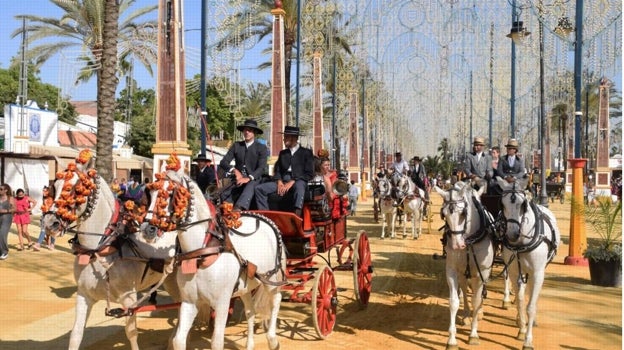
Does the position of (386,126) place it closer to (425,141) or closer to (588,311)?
(425,141)

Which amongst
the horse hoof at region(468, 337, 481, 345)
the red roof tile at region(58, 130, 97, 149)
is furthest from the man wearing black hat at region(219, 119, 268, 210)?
the red roof tile at region(58, 130, 97, 149)

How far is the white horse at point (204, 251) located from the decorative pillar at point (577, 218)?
9.30 metres

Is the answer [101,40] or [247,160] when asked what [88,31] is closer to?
[101,40]

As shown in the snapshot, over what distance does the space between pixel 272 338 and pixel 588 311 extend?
222 inches

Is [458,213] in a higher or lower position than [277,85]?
lower

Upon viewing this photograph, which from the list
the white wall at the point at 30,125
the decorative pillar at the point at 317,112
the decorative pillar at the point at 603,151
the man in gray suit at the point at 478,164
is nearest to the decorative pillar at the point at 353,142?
the decorative pillar at the point at 317,112

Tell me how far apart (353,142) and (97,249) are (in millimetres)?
33978

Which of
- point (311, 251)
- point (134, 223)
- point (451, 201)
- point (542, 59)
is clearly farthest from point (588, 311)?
point (542, 59)

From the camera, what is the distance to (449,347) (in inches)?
304

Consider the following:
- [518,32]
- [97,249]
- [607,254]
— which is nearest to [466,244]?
[97,249]

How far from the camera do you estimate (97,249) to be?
6.16m

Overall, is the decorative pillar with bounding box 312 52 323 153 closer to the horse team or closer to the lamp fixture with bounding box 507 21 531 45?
the lamp fixture with bounding box 507 21 531 45

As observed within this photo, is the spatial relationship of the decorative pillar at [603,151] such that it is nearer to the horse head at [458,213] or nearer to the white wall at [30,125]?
the white wall at [30,125]

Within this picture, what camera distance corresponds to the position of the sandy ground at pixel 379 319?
8234 mm
